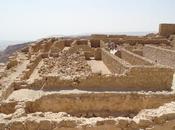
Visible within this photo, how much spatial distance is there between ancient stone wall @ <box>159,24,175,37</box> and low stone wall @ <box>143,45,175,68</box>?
13.4 meters

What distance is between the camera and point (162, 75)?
44.7 ft

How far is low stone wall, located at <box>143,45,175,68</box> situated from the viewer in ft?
69.6

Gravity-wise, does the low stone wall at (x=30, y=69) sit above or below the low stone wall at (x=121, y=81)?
below

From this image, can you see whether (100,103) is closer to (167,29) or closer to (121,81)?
(121,81)

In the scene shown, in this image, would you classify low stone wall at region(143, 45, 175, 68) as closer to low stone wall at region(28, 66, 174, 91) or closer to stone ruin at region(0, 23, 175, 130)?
stone ruin at region(0, 23, 175, 130)

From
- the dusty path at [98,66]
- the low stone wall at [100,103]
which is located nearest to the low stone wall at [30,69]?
the dusty path at [98,66]

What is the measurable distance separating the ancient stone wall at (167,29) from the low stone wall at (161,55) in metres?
13.4

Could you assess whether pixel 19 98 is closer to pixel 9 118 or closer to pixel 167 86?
pixel 9 118

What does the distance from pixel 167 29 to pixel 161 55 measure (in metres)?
18.3

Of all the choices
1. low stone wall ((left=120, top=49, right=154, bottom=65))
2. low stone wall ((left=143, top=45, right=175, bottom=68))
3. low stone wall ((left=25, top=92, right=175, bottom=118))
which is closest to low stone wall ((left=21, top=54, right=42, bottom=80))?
low stone wall ((left=25, top=92, right=175, bottom=118))

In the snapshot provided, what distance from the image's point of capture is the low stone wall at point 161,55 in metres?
21.2

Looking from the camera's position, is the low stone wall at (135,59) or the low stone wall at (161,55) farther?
the low stone wall at (161,55)

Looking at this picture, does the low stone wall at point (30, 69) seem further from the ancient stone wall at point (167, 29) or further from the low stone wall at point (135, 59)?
the ancient stone wall at point (167, 29)

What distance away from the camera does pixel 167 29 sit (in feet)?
134
